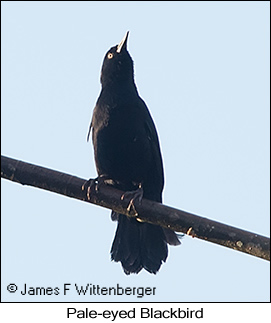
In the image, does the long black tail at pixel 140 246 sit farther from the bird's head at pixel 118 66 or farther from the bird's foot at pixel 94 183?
the bird's head at pixel 118 66

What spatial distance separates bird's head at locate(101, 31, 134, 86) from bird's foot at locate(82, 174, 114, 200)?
2.98 feet

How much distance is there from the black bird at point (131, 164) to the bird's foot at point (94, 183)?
0.02 metres

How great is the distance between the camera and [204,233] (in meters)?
3.20

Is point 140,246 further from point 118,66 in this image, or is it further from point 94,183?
point 118,66

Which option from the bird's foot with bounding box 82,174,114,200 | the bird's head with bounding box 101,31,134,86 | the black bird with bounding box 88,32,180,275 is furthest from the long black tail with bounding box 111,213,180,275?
the bird's head with bounding box 101,31,134,86

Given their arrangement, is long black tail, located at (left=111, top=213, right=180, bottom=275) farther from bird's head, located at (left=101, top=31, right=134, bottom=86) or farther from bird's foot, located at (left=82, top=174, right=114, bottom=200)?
bird's head, located at (left=101, top=31, right=134, bottom=86)

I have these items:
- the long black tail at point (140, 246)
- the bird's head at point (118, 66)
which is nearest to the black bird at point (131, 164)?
the long black tail at point (140, 246)

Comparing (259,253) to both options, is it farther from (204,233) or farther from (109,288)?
(109,288)

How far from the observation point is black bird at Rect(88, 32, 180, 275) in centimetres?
516

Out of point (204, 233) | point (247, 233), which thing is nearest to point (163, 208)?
point (204, 233)

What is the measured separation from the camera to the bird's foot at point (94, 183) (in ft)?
11.8

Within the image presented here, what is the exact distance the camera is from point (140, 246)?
5262mm

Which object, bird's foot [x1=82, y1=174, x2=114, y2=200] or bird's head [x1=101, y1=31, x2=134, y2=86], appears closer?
bird's foot [x1=82, y1=174, x2=114, y2=200]

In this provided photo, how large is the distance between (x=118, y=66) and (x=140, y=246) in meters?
1.66
